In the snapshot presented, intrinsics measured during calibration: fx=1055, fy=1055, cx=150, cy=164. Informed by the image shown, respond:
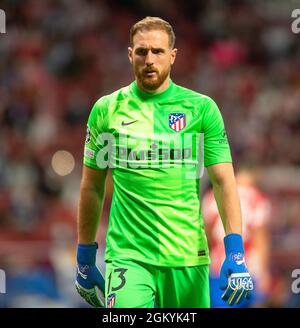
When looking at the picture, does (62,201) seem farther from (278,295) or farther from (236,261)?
(236,261)

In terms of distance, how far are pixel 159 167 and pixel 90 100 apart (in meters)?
10.1

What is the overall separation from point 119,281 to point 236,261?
68 cm

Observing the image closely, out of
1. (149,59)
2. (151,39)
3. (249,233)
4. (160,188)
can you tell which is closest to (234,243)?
(160,188)

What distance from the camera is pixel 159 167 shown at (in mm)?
6094

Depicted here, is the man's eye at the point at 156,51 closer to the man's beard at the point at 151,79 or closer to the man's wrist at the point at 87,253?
the man's beard at the point at 151,79

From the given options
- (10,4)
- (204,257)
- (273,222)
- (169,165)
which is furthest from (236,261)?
(10,4)

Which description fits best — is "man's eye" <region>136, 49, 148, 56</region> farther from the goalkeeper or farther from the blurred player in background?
the blurred player in background

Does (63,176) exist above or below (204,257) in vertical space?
above

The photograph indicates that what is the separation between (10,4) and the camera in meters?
18.1

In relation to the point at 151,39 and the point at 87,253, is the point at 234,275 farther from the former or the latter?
the point at 151,39

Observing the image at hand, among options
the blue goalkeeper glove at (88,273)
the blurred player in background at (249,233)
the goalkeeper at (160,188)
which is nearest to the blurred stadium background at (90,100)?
the blurred player in background at (249,233)

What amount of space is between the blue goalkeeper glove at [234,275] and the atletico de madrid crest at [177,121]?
69 cm

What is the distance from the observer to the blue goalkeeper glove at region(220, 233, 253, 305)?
5.93 metres

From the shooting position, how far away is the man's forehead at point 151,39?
6059mm
